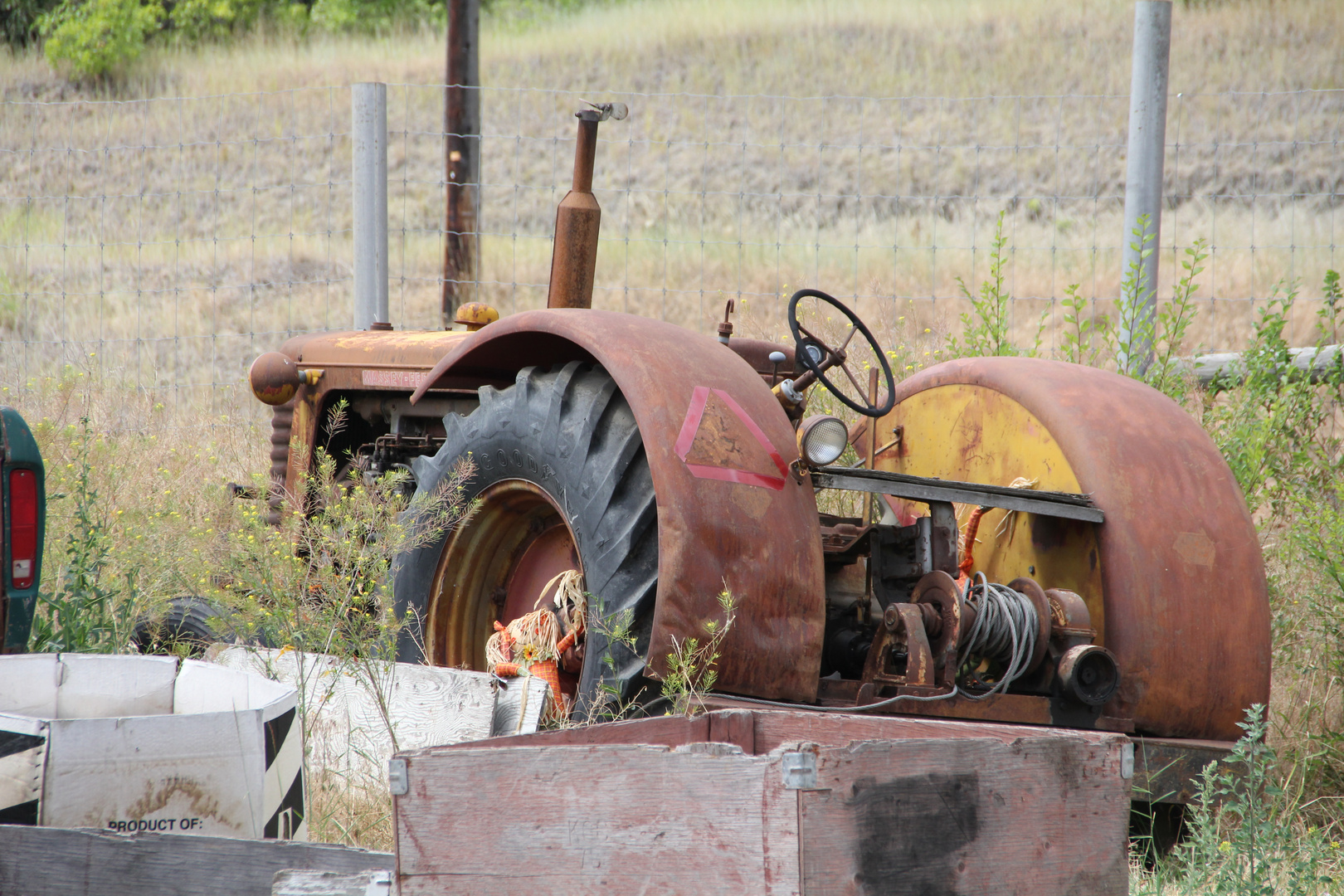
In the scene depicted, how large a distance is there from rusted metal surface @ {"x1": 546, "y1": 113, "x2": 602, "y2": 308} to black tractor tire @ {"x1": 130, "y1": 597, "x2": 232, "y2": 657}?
1.61 meters

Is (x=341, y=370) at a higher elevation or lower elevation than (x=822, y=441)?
higher

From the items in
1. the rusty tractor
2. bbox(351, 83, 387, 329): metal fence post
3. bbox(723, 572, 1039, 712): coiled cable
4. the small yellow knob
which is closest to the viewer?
the rusty tractor

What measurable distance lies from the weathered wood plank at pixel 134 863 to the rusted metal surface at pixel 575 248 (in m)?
2.86

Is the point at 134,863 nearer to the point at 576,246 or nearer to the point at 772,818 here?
the point at 772,818

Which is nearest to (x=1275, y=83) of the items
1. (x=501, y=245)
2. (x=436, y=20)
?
(x=501, y=245)

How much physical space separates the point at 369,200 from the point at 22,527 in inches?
155

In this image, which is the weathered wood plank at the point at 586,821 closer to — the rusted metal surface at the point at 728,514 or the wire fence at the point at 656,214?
the rusted metal surface at the point at 728,514

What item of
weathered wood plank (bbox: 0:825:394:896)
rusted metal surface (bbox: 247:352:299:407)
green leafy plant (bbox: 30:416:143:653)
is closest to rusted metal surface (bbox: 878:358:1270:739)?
weathered wood plank (bbox: 0:825:394:896)

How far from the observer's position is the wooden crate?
5.80ft

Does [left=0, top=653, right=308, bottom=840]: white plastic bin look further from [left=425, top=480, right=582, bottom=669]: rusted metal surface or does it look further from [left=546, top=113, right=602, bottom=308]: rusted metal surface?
[left=546, top=113, right=602, bottom=308]: rusted metal surface

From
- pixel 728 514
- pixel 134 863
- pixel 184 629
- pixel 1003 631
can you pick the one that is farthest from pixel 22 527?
pixel 1003 631

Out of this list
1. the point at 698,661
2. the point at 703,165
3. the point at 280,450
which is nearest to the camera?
the point at 698,661

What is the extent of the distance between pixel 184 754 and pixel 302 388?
127 inches

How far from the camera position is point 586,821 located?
1.90m
